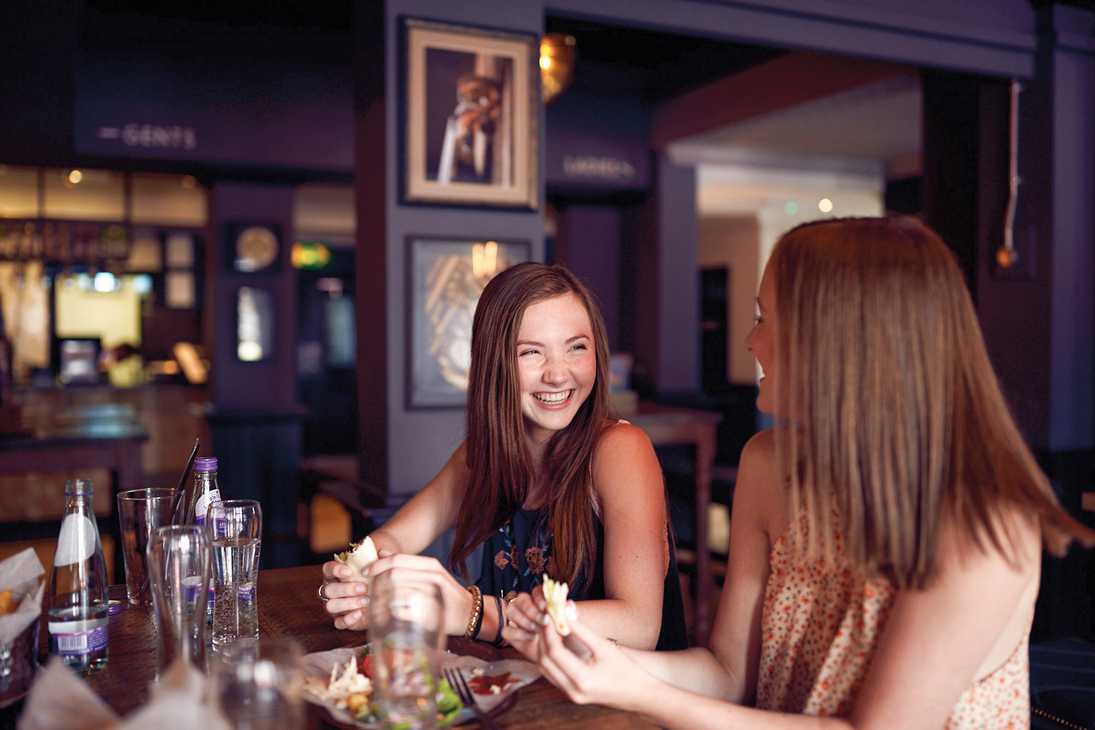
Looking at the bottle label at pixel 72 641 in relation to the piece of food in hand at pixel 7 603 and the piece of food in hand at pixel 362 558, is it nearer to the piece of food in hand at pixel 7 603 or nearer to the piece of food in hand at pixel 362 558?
the piece of food in hand at pixel 7 603

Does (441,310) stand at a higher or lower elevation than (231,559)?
higher

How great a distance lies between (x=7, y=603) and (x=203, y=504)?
1.17ft

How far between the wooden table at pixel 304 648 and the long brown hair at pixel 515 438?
0.33 meters

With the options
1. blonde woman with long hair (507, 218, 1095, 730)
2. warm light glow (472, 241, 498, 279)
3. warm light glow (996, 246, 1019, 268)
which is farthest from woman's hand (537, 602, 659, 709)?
warm light glow (996, 246, 1019, 268)

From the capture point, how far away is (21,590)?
1.25m

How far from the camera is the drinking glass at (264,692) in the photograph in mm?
800

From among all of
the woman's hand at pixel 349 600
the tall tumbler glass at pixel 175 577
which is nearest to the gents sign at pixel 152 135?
the woman's hand at pixel 349 600

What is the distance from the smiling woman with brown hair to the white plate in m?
0.25

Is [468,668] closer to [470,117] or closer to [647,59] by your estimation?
[470,117]

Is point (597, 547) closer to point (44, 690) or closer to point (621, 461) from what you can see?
point (621, 461)

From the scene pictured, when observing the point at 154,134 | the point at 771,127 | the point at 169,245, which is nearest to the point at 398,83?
the point at 154,134

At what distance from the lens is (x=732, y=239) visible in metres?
11.2

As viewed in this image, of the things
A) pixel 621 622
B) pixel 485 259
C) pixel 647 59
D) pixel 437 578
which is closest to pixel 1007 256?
pixel 485 259

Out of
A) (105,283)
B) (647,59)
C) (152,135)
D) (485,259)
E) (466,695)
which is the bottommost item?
(466,695)
